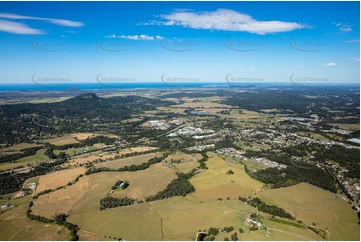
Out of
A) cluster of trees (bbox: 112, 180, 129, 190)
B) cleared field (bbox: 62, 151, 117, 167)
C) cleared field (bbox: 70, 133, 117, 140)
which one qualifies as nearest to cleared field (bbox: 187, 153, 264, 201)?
cluster of trees (bbox: 112, 180, 129, 190)

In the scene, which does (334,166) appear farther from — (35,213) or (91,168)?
(35,213)

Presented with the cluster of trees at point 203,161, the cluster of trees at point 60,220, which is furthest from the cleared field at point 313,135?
the cluster of trees at point 60,220

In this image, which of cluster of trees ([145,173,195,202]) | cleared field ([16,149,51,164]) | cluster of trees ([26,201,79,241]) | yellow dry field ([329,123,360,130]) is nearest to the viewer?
cluster of trees ([26,201,79,241])

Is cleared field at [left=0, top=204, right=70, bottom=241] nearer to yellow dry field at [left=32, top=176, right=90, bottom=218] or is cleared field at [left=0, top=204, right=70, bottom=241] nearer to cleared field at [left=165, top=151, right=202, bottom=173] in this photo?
yellow dry field at [left=32, top=176, right=90, bottom=218]

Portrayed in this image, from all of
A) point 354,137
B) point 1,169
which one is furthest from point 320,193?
point 1,169

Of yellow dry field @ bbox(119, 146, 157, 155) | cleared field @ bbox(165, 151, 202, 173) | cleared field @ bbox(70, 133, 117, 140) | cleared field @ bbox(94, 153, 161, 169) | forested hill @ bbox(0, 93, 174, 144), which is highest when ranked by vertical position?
forested hill @ bbox(0, 93, 174, 144)

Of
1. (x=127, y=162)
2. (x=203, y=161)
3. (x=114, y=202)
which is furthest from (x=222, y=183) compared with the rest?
(x=127, y=162)

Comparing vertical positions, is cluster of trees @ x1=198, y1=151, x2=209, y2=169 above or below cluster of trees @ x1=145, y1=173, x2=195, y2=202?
below
